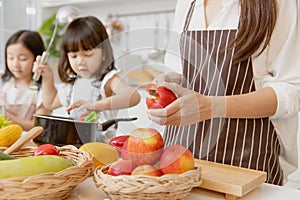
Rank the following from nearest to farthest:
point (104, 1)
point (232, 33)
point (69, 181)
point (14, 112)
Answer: point (69, 181) < point (232, 33) < point (14, 112) < point (104, 1)

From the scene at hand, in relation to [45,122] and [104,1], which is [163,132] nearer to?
[45,122]

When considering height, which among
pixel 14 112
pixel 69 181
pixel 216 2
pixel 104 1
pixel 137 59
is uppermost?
pixel 104 1

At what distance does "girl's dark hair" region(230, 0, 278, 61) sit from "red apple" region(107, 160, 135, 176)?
0.50 meters

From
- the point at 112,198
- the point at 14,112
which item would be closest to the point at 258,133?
the point at 112,198

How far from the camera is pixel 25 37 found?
2246mm

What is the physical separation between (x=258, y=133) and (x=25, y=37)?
1647 mm

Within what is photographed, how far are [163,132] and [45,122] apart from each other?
17.9 inches

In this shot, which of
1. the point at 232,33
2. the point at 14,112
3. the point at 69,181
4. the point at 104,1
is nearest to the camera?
the point at 69,181

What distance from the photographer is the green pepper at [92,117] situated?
2.71 ft

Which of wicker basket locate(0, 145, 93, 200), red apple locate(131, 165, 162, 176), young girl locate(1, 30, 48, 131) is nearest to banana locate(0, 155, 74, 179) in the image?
wicker basket locate(0, 145, 93, 200)

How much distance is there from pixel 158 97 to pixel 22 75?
1747 millimetres

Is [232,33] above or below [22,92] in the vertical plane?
above

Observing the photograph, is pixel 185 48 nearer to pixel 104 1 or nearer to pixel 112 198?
pixel 112 198

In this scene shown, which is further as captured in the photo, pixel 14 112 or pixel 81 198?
pixel 14 112
